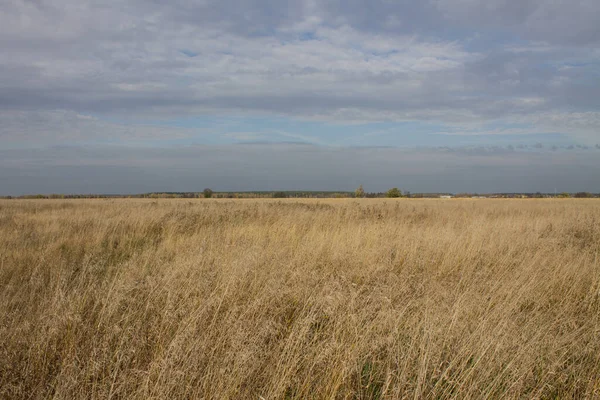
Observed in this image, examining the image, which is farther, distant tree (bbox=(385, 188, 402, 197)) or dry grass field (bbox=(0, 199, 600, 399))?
distant tree (bbox=(385, 188, 402, 197))

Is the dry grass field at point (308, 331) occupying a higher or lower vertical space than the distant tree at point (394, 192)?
lower

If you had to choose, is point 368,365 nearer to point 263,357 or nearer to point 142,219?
point 263,357

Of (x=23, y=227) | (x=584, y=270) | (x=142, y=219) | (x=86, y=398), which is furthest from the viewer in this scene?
(x=142, y=219)

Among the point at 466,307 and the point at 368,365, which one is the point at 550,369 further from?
the point at 368,365

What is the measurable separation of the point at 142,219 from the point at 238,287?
371 inches

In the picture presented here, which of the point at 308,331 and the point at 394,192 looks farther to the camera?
the point at 394,192

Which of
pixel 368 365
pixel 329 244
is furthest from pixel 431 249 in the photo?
pixel 368 365

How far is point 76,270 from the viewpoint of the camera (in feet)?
23.5

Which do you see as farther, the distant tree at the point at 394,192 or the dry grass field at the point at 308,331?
the distant tree at the point at 394,192

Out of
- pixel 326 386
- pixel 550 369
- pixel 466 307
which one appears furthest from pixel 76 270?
pixel 550 369

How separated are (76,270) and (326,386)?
6035mm

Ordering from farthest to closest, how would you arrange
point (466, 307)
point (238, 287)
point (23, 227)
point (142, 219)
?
point (142, 219)
point (23, 227)
point (238, 287)
point (466, 307)

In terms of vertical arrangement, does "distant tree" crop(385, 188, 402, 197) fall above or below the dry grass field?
above

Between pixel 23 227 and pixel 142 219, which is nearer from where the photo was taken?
pixel 23 227
